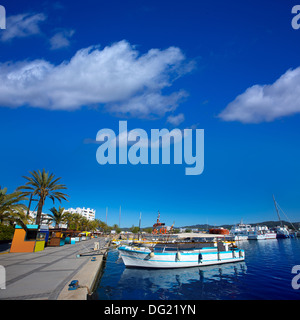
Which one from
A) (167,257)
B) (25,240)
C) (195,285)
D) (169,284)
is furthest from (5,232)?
(195,285)

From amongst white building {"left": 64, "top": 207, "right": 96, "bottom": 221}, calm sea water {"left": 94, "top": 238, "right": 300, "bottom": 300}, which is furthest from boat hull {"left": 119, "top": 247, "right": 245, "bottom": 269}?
white building {"left": 64, "top": 207, "right": 96, "bottom": 221}

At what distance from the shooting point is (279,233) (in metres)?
114

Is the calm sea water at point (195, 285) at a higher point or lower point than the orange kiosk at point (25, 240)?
lower

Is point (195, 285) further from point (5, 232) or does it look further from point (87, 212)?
point (87, 212)

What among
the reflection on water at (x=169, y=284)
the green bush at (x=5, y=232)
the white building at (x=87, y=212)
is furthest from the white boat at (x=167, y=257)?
the white building at (x=87, y=212)

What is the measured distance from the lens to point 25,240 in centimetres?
2488

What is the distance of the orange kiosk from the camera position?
80.1 ft

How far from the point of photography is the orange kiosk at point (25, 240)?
80.1 ft

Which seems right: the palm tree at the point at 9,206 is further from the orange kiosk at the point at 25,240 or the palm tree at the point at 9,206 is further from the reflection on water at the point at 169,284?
the reflection on water at the point at 169,284

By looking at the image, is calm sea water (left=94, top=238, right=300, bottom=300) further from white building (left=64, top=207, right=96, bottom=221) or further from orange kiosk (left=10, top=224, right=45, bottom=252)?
white building (left=64, top=207, right=96, bottom=221)

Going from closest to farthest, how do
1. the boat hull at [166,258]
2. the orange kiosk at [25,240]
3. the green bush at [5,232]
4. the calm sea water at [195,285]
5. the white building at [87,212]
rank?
1. the calm sea water at [195,285]
2. the boat hull at [166,258]
3. the orange kiosk at [25,240]
4. the green bush at [5,232]
5. the white building at [87,212]
